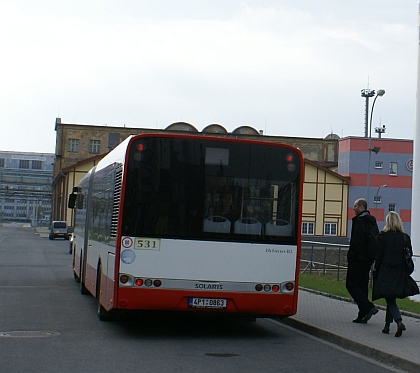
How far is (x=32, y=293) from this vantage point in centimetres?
1809

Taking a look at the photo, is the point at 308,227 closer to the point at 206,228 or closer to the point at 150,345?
the point at 206,228

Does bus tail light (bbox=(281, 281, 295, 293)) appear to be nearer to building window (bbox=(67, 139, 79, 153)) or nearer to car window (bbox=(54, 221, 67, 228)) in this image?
→ car window (bbox=(54, 221, 67, 228))

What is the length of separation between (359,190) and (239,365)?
67.6m

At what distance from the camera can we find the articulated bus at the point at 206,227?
11.1 meters

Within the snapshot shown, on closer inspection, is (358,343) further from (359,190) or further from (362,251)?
(359,190)

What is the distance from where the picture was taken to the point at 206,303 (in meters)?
11.3

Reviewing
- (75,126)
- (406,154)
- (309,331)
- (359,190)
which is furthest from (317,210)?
(309,331)

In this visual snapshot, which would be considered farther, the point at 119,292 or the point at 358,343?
the point at 119,292

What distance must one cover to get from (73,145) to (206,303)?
93.5m

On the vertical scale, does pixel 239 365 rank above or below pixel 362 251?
below

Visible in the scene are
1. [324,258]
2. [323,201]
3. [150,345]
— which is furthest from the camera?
[323,201]

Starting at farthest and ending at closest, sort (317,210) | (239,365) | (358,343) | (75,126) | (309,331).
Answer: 1. (75,126)
2. (317,210)
3. (309,331)
4. (358,343)
5. (239,365)

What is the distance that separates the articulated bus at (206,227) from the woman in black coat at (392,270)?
121 cm

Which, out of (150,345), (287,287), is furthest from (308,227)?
(150,345)
